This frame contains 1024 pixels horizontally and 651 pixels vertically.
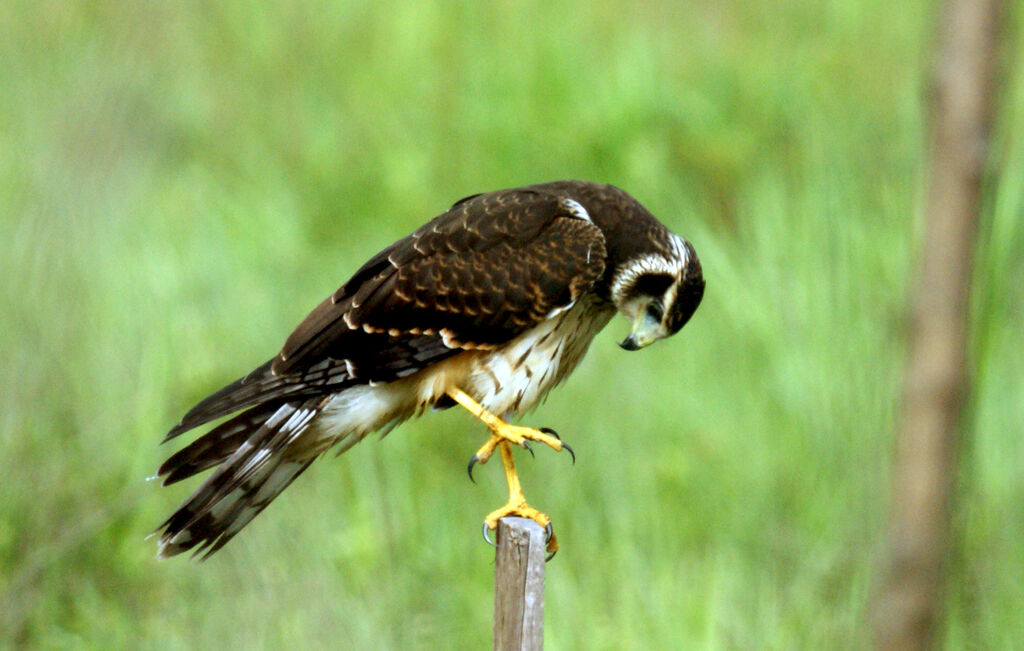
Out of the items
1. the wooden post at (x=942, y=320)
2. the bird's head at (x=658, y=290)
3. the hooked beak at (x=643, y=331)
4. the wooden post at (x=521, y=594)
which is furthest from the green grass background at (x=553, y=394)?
the wooden post at (x=521, y=594)

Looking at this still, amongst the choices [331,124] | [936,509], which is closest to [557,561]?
[936,509]

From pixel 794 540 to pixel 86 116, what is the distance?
119 inches

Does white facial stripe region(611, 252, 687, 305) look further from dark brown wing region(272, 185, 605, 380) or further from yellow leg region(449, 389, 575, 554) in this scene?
yellow leg region(449, 389, 575, 554)

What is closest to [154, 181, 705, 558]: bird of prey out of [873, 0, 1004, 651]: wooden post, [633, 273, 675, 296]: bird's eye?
[633, 273, 675, 296]: bird's eye

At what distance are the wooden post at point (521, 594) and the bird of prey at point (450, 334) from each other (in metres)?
0.51

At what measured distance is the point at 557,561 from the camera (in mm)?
4430

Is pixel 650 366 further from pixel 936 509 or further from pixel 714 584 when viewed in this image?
pixel 936 509

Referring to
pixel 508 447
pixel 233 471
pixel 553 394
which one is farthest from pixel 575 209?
pixel 553 394

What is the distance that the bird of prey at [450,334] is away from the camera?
10.3 feet

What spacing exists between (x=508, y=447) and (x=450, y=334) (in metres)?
0.34

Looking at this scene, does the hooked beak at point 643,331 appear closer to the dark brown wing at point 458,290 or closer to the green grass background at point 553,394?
the dark brown wing at point 458,290

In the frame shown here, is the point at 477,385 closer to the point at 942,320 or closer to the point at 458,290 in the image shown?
the point at 458,290

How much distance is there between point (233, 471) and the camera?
3.12 m

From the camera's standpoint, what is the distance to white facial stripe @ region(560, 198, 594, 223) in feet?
11.1
